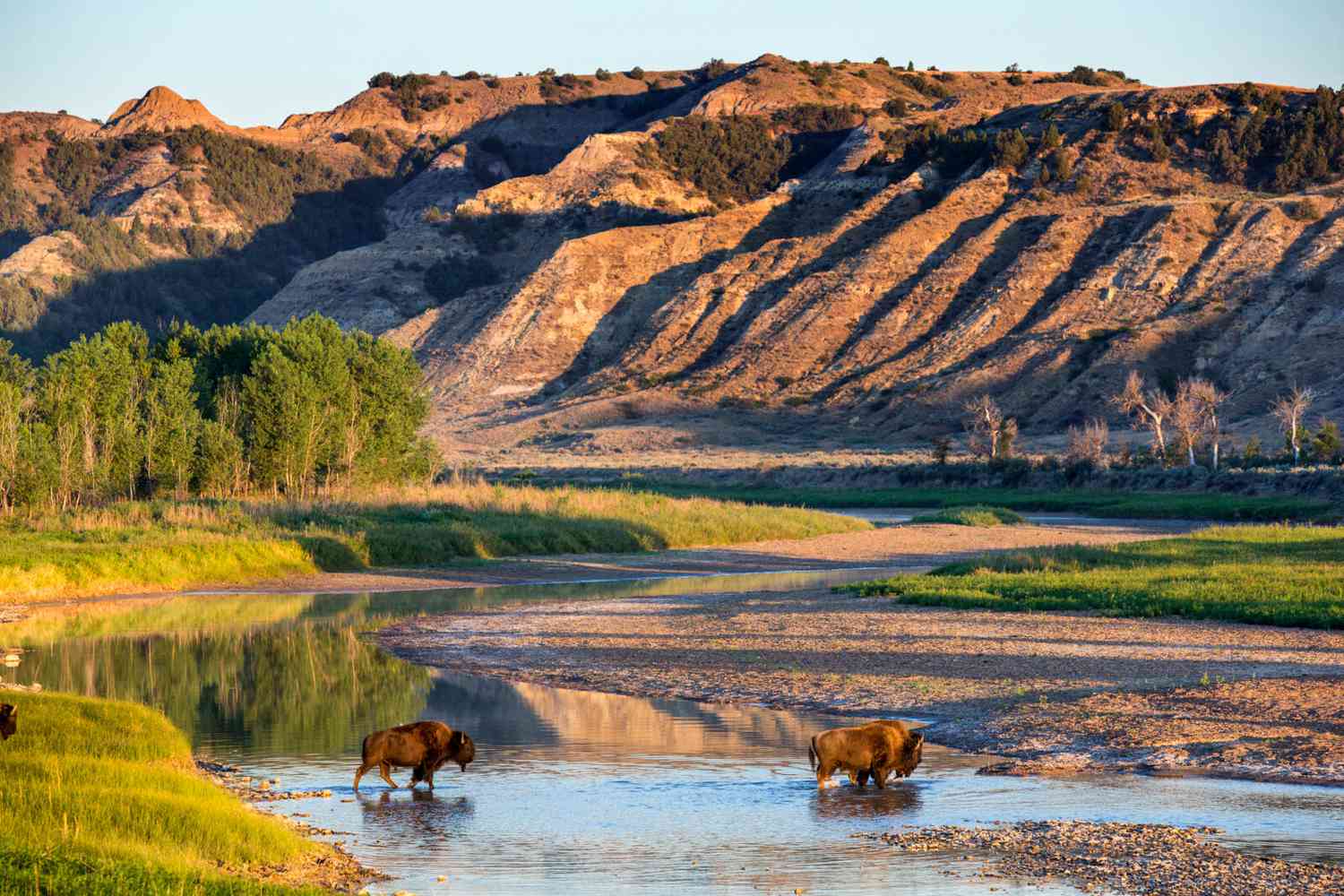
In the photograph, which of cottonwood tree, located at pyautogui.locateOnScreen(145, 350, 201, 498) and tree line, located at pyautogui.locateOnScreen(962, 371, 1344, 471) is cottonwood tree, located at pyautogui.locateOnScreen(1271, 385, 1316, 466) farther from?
cottonwood tree, located at pyautogui.locateOnScreen(145, 350, 201, 498)


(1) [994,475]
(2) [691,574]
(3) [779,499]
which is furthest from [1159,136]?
(2) [691,574]

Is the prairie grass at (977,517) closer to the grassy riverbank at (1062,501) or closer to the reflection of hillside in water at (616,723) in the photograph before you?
the grassy riverbank at (1062,501)

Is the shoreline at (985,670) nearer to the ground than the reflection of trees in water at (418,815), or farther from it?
farther from it

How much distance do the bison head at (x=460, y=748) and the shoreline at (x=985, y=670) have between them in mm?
4633

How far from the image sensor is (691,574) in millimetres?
40938

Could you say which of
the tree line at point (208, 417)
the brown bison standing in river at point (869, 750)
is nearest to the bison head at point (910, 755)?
the brown bison standing in river at point (869, 750)

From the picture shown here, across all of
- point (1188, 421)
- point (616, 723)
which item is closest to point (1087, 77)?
point (1188, 421)

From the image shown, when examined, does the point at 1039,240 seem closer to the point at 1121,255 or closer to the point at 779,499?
the point at 1121,255

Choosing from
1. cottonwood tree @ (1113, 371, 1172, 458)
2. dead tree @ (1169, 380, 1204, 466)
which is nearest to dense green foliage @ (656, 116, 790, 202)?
cottonwood tree @ (1113, 371, 1172, 458)

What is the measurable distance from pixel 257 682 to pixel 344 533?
2086cm

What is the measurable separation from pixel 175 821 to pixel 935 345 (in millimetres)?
96447

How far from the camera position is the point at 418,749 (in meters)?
14.0

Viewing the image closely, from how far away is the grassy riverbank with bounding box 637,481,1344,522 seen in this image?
5941 centimetres

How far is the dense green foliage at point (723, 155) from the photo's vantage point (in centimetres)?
14812
